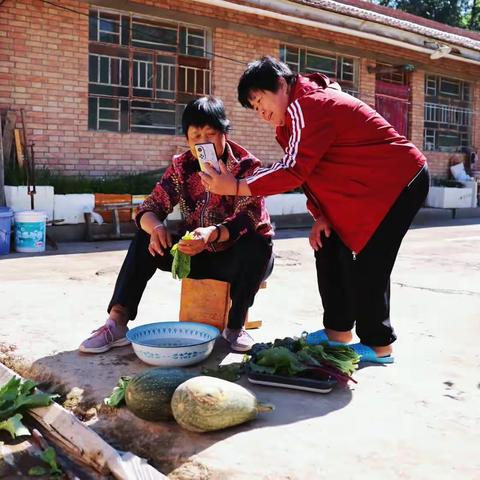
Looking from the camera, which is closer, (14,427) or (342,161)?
(14,427)

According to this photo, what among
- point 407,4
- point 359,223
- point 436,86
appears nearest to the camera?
point 359,223

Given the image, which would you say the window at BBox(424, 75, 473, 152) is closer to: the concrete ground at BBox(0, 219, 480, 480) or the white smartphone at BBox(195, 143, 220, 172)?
the concrete ground at BBox(0, 219, 480, 480)

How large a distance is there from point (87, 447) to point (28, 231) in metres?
5.67

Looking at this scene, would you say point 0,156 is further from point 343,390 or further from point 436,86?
point 436,86

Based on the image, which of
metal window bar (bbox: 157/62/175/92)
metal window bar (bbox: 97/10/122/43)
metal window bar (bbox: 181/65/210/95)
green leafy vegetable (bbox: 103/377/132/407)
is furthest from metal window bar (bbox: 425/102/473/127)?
green leafy vegetable (bbox: 103/377/132/407)

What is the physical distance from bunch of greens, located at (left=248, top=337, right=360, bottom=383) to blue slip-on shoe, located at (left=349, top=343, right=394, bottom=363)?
0.23 metres

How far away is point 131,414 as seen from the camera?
8.30ft

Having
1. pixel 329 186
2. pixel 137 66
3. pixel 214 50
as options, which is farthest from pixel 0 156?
pixel 329 186

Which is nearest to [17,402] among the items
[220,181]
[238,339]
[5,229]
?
[238,339]

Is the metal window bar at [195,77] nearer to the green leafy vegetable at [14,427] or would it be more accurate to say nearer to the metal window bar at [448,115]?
the metal window bar at [448,115]

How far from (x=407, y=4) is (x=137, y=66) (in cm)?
2030

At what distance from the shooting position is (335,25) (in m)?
11.4

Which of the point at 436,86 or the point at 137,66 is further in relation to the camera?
the point at 436,86

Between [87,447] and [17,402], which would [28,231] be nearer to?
[17,402]
